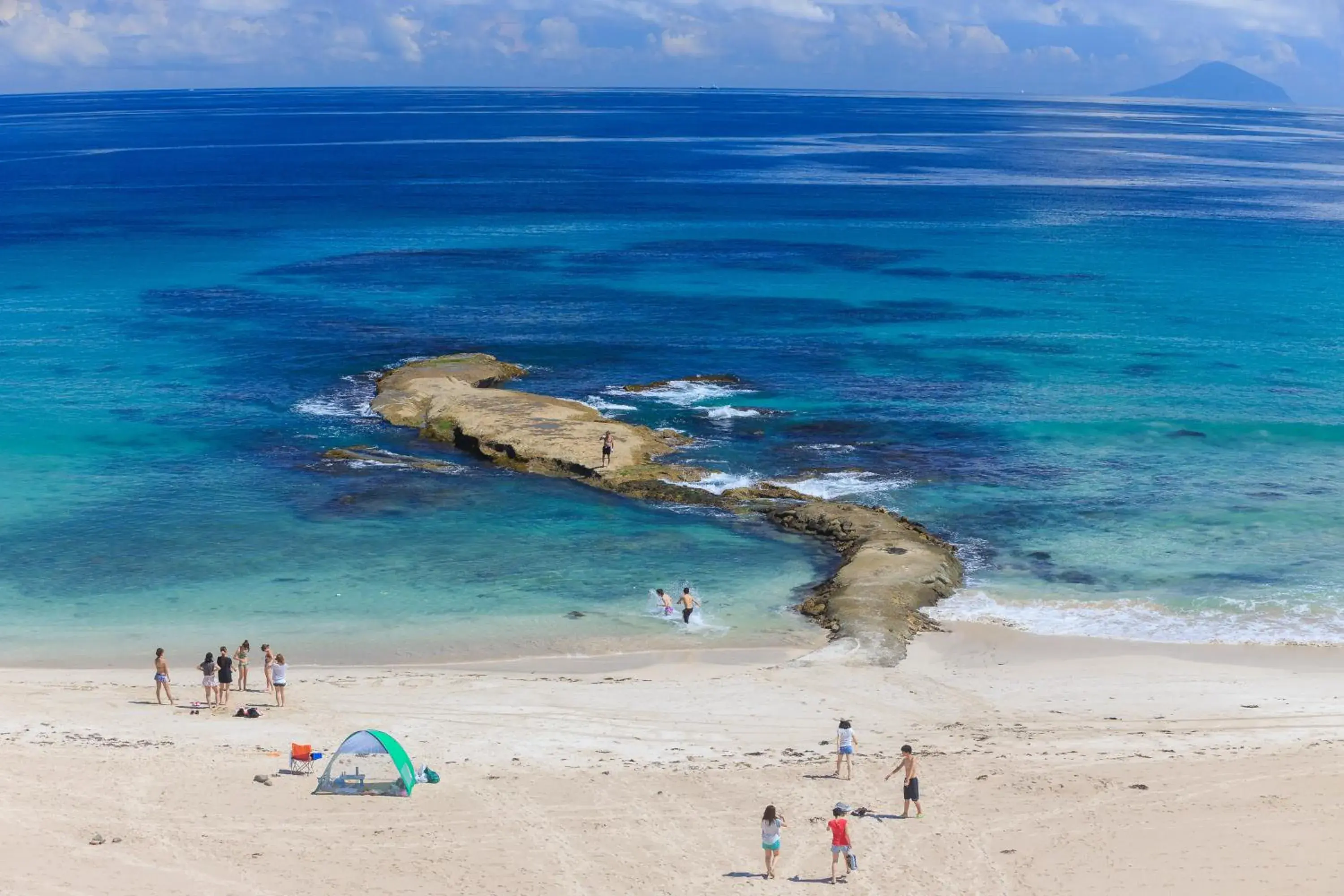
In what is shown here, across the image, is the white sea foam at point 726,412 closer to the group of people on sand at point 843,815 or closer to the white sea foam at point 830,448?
the white sea foam at point 830,448

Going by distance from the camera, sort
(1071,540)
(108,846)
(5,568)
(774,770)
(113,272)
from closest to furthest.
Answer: (108,846)
(774,770)
(5,568)
(1071,540)
(113,272)

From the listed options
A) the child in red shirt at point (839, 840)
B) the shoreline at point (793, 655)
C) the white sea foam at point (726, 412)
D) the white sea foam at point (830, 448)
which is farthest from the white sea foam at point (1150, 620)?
the white sea foam at point (726, 412)

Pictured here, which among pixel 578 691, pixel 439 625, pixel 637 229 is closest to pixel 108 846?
pixel 578 691

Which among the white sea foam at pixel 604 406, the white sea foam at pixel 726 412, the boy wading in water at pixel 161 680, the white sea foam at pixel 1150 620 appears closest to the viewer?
the boy wading in water at pixel 161 680

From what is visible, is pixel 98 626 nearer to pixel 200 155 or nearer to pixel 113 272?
pixel 113 272

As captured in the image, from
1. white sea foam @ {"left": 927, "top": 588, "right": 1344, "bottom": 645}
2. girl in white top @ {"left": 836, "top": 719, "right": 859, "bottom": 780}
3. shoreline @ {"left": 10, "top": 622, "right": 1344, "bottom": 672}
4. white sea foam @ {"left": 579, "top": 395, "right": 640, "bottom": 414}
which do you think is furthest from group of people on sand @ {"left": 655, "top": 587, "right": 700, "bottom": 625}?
white sea foam @ {"left": 579, "top": 395, "right": 640, "bottom": 414}

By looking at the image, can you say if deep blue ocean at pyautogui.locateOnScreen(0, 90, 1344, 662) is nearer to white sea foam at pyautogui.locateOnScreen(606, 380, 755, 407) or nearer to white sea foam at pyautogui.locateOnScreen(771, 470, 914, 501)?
white sea foam at pyautogui.locateOnScreen(771, 470, 914, 501)
